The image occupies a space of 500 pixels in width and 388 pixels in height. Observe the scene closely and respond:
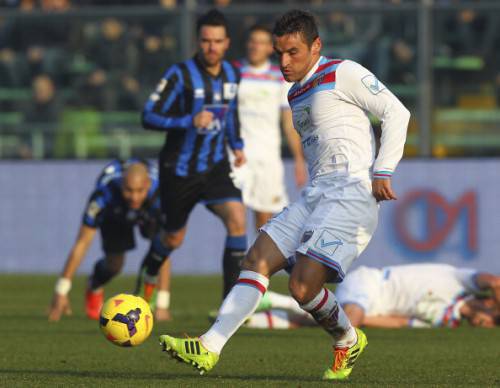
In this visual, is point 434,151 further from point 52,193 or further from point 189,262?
point 52,193

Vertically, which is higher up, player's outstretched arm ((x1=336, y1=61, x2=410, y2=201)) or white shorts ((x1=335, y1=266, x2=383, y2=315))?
player's outstretched arm ((x1=336, y1=61, x2=410, y2=201))

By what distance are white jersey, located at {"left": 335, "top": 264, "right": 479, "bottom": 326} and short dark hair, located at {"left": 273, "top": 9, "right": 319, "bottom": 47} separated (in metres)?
3.60

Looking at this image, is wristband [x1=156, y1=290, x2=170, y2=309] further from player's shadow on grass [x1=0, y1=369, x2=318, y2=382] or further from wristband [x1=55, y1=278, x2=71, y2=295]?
player's shadow on grass [x1=0, y1=369, x2=318, y2=382]

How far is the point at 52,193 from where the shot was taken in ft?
54.7

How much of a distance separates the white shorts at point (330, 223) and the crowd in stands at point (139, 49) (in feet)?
33.4

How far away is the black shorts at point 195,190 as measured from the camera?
9609mm

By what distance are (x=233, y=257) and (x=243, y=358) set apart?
193 cm

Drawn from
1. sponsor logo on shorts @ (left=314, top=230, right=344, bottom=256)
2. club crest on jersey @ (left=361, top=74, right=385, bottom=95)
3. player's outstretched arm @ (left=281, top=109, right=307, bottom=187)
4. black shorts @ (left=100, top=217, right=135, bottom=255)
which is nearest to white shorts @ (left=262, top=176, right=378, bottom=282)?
sponsor logo on shorts @ (left=314, top=230, right=344, bottom=256)

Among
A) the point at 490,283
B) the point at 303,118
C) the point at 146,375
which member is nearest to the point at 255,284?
the point at 146,375

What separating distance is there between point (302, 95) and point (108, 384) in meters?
1.75

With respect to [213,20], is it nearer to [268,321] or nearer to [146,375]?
[268,321]

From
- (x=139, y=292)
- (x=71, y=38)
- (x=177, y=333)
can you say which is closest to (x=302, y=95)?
(x=177, y=333)

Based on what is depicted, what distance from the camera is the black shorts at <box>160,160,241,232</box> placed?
961 cm

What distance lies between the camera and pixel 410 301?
10.0m
